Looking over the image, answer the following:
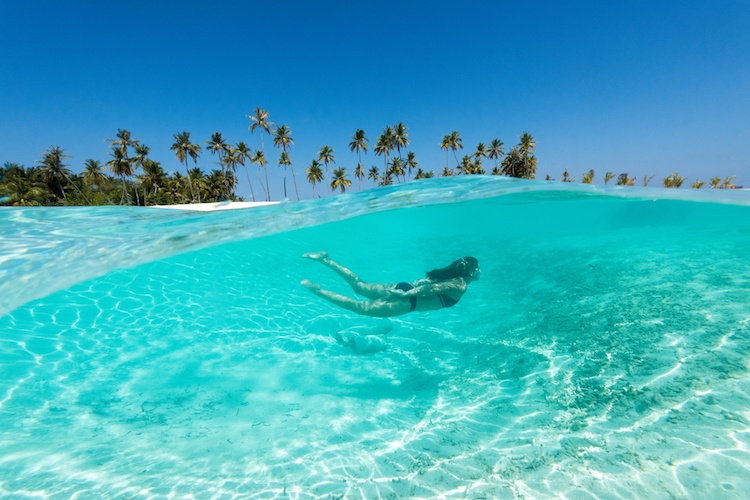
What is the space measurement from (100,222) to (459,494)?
11318 millimetres

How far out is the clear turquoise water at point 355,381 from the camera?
10.1ft

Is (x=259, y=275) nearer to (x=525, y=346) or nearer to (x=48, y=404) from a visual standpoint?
(x=48, y=404)

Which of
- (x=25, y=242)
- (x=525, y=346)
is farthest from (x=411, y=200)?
(x=25, y=242)

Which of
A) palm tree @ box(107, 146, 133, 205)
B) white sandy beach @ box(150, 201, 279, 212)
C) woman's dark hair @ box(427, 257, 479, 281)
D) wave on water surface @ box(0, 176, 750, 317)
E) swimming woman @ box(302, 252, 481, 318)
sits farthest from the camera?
palm tree @ box(107, 146, 133, 205)

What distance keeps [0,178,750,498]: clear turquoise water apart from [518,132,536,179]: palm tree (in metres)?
48.4

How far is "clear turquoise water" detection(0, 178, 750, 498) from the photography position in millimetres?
3070

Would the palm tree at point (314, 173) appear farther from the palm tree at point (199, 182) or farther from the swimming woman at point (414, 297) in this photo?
the swimming woman at point (414, 297)

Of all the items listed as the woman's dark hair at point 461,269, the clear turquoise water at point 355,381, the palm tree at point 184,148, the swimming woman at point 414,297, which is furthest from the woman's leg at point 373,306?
the palm tree at point 184,148

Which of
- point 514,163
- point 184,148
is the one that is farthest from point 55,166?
point 514,163

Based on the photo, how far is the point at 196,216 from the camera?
1074 cm

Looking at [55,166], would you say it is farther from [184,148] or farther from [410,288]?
[410,288]

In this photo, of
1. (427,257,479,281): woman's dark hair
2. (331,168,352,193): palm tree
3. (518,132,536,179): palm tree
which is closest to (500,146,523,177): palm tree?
(518,132,536,179): palm tree

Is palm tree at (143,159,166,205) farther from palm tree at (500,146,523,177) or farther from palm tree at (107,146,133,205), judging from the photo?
palm tree at (500,146,523,177)

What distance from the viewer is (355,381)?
520cm
